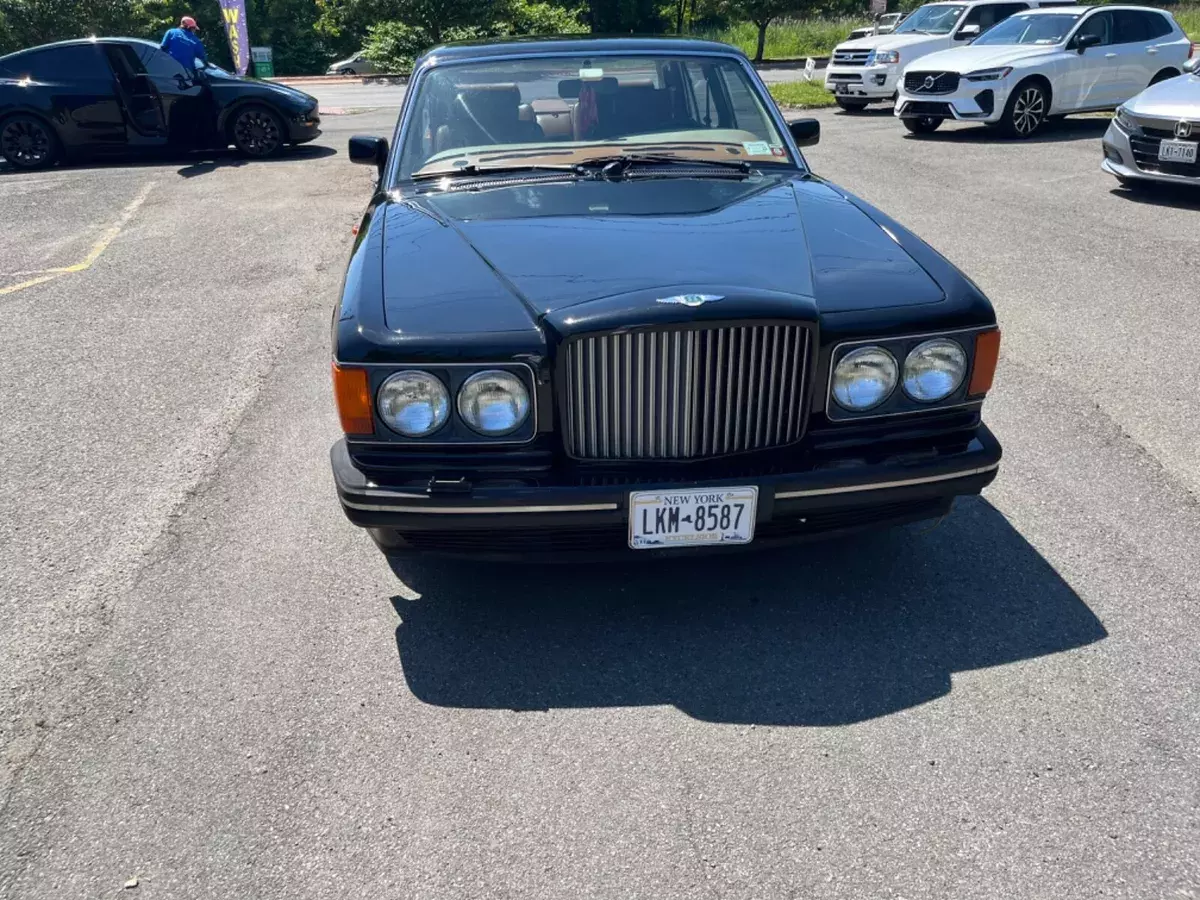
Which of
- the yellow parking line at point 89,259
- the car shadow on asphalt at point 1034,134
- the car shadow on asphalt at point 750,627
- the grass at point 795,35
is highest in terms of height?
the car shadow on asphalt at point 750,627

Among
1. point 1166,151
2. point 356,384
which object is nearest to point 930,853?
point 356,384

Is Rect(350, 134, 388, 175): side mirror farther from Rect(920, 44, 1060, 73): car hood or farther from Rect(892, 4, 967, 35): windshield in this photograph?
Rect(892, 4, 967, 35): windshield

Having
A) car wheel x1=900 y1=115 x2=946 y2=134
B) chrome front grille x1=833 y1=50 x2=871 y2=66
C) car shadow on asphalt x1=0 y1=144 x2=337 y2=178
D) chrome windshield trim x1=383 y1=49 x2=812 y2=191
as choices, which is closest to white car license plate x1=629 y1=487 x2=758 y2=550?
chrome windshield trim x1=383 y1=49 x2=812 y2=191

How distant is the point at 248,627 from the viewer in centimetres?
329

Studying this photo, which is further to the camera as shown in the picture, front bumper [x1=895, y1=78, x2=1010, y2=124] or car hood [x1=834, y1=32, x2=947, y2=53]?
car hood [x1=834, y1=32, x2=947, y2=53]

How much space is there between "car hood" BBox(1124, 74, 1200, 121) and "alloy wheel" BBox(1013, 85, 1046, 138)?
12.5 ft

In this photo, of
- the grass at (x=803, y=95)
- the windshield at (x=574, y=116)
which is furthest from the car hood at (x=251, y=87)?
the windshield at (x=574, y=116)

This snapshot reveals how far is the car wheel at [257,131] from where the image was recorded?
12602mm

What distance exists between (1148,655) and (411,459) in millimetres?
2318

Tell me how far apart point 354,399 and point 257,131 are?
36.5ft

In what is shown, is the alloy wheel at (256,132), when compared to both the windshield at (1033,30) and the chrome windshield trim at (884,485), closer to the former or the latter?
the windshield at (1033,30)

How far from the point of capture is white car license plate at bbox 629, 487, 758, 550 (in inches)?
114

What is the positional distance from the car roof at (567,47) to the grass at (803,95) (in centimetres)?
1341

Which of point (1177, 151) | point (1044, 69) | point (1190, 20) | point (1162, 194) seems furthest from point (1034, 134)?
point (1190, 20)
